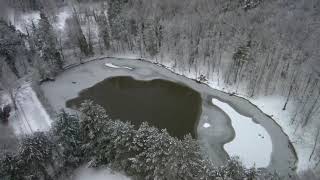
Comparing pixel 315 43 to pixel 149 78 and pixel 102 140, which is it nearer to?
pixel 149 78

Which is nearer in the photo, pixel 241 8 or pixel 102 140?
pixel 102 140

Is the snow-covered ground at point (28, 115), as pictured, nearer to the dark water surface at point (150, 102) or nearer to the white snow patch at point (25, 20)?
the dark water surface at point (150, 102)

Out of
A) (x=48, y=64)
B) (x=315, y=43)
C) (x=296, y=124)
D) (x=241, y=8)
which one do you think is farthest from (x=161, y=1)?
(x=296, y=124)

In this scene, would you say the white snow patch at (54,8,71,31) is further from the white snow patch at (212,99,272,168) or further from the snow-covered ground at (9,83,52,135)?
the white snow patch at (212,99,272,168)

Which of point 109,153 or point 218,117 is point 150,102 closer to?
point 218,117

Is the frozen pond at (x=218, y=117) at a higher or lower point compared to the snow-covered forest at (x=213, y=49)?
lower

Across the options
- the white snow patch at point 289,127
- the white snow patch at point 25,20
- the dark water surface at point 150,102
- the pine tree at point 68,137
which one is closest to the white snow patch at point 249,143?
the white snow patch at point 289,127

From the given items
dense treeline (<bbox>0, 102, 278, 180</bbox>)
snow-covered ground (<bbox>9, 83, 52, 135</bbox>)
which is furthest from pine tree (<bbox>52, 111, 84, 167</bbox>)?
snow-covered ground (<bbox>9, 83, 52, 135</bbox>)
